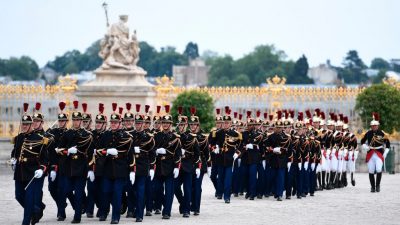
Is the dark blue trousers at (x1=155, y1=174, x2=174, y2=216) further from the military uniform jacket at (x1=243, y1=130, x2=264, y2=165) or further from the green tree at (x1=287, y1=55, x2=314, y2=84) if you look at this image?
the green tree at (x1=287, y1=55, x2=314, y2=84)

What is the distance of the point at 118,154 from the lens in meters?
21.3

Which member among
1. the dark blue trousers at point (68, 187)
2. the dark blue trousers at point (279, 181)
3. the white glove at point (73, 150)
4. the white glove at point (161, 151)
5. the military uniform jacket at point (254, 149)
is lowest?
the dark blue trousers at point (279, 181)

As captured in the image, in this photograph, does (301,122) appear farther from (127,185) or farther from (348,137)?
(127,185)

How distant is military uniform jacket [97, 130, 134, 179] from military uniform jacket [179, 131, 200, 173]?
170 cm

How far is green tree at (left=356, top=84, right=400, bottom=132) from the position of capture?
41.8 m

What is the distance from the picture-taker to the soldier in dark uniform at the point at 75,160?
2148 centimetres

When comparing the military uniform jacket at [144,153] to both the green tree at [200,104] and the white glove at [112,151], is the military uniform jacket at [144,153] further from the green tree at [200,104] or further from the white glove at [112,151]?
the green tree at [200,104]

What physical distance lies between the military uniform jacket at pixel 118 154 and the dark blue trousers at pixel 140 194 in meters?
0.51

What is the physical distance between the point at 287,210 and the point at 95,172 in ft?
14.9

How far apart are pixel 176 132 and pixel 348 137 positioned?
9.34 metres

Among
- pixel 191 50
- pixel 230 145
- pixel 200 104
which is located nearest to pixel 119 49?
pixel 200 104

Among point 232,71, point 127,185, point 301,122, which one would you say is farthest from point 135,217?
point 232,71

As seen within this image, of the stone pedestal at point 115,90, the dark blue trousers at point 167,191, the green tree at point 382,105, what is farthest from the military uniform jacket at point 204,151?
the green tree at point 382,105

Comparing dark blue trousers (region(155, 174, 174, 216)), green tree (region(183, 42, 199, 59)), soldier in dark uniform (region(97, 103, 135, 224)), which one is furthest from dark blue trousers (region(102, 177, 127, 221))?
green tree (region(183, 42, 199, 59))
